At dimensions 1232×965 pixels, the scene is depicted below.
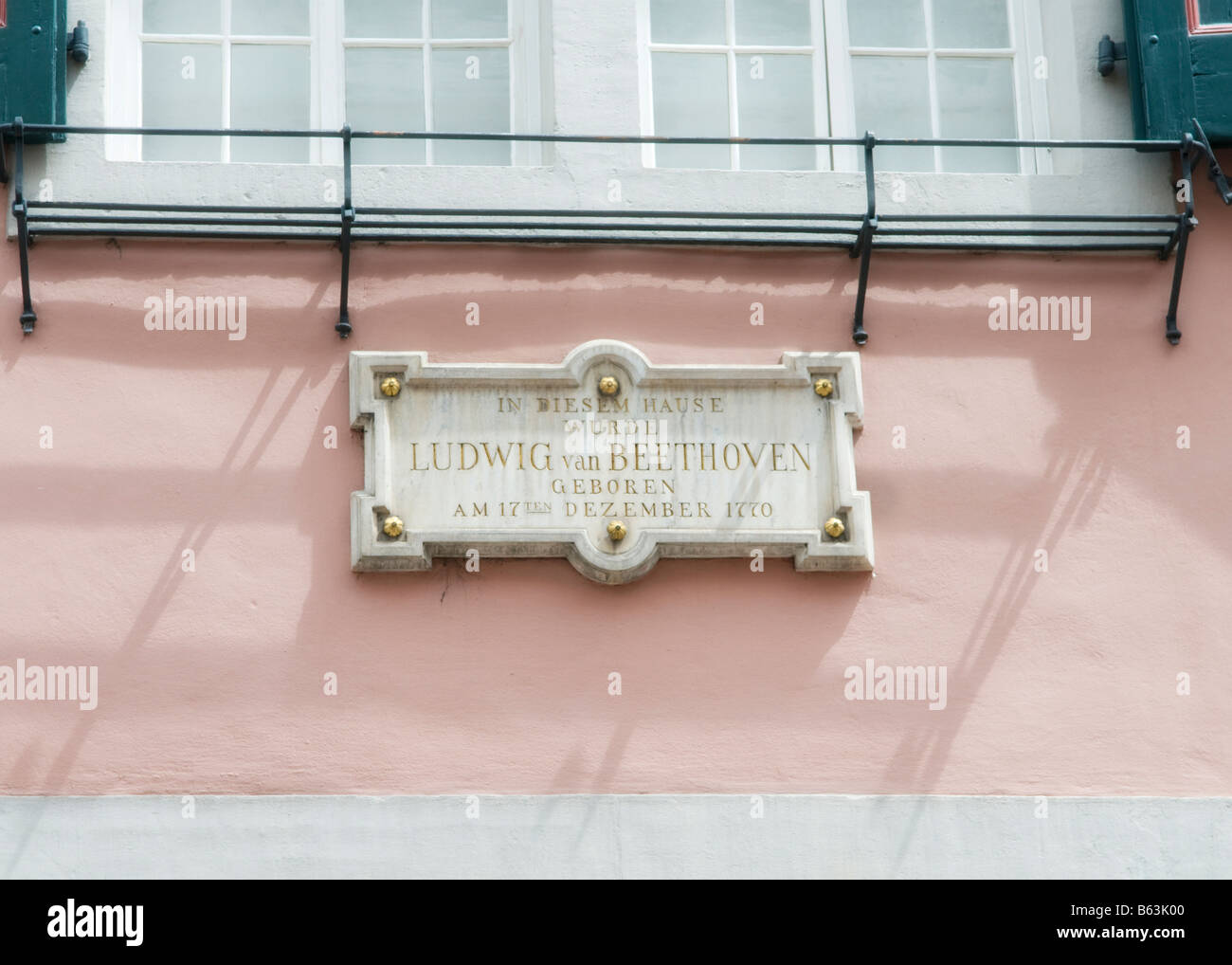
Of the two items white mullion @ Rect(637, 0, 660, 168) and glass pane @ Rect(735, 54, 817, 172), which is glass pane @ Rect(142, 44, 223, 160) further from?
glass pane @ Rect(735, 54, 817, 172)

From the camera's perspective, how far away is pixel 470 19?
28.0 ft

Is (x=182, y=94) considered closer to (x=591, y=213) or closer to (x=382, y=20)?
(x=382, y=20)

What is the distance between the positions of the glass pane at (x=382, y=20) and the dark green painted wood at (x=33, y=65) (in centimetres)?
115

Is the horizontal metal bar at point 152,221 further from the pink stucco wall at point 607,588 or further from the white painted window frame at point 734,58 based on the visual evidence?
the white painted window frame at point 734,58

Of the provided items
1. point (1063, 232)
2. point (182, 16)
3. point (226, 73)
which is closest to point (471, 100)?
point (226, 73)

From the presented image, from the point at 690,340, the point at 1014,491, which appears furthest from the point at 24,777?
the point at 1014,491

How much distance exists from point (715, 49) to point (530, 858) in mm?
3352

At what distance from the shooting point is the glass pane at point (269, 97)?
8289 millimetres

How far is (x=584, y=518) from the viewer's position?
7625 millimetres

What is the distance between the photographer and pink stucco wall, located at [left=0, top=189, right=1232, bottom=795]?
7.38m

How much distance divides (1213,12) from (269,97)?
3684mm

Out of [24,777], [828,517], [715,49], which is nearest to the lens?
[24,777]

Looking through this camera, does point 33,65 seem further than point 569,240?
No
